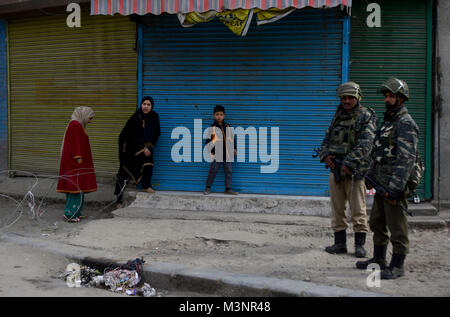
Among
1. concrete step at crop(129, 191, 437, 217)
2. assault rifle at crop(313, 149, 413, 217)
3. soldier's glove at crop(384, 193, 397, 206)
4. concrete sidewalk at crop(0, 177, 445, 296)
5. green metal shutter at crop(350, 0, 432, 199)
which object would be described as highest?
green metal shutter at crop(350, 0, 432, 199)

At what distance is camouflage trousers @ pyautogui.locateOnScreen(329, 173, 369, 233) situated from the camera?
18.2ft

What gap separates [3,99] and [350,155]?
8258 mm

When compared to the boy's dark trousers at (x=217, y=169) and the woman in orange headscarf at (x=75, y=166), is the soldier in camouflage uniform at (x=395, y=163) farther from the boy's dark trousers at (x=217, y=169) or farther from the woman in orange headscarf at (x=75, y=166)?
the woman in orange headscarf at (x=75, y=166)

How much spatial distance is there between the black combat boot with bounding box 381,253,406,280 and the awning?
3.46 meters

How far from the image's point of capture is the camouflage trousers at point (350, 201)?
5.55 m

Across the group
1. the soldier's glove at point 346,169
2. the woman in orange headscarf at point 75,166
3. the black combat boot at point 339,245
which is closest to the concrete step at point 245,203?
the woman in orange headscarf at point 75,166

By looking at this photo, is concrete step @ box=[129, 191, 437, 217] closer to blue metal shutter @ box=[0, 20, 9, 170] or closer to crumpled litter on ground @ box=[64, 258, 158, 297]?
crumpled litter on ground @ box=[64, 258, 158, 297]

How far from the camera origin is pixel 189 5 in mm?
7070

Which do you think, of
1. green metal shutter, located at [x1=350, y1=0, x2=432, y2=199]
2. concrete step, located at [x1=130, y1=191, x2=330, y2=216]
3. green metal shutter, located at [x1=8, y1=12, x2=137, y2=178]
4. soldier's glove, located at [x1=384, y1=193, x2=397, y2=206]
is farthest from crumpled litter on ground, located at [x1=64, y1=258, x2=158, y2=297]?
green metal shutter, located at [x1=350, y1=0, x2=432, y2=199]

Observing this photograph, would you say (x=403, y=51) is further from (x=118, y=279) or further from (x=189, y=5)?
(x=118, y=279)

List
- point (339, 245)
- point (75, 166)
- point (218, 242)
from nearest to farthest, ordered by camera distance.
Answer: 1. point (339, 245)
2. point (218, 242)
3. point (75, 166)

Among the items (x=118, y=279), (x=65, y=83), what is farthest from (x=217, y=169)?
(x=65, y=83)

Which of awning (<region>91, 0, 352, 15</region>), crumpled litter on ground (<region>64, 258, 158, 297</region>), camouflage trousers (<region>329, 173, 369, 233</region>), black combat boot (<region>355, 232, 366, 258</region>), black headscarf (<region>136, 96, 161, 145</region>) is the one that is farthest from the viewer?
black headscarf (<region>136, 96, 161, 145</region>)

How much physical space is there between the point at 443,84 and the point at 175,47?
166 inches
